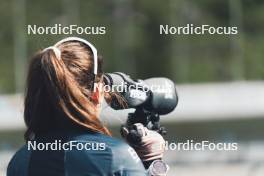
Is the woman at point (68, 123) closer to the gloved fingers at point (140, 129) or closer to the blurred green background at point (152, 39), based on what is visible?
the gloved fingers at point (140, 129)

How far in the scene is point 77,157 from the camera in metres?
2.31

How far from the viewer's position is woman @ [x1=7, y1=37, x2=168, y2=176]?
2297mm

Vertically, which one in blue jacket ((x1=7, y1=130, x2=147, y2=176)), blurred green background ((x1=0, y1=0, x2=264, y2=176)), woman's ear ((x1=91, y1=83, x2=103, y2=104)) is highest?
blurred green background ((x1=0, y1=0, x2=264, y2=176))

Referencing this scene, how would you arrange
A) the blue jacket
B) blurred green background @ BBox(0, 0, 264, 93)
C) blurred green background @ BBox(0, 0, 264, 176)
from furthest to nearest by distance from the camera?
blurred green background @ BBox(0, 0, 264, 93) → blurred green background @ BBox(0, 0, 264, 176) → the blue jacket

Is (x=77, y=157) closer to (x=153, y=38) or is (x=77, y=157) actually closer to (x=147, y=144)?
(x=147, y=144)

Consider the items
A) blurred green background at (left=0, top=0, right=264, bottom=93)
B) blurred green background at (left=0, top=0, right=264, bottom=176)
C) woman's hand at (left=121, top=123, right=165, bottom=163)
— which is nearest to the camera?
woman's hand at (left=121, top=123, right=165, bottom=163)

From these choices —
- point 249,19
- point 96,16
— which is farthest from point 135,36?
point 249,19

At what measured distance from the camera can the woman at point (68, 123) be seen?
7.54 ft

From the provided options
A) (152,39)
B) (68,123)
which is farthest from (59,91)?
(152,39)

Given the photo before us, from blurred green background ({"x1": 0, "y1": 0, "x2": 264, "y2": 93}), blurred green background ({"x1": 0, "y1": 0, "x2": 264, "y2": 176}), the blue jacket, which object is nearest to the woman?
the blue jacket

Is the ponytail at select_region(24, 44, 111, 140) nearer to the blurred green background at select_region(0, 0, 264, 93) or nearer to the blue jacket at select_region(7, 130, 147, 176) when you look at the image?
the blue jacket at select_region(7, 130, 147, 176)

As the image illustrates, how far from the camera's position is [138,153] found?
2.46 meters

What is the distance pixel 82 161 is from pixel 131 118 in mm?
405

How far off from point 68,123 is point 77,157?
10 cm
